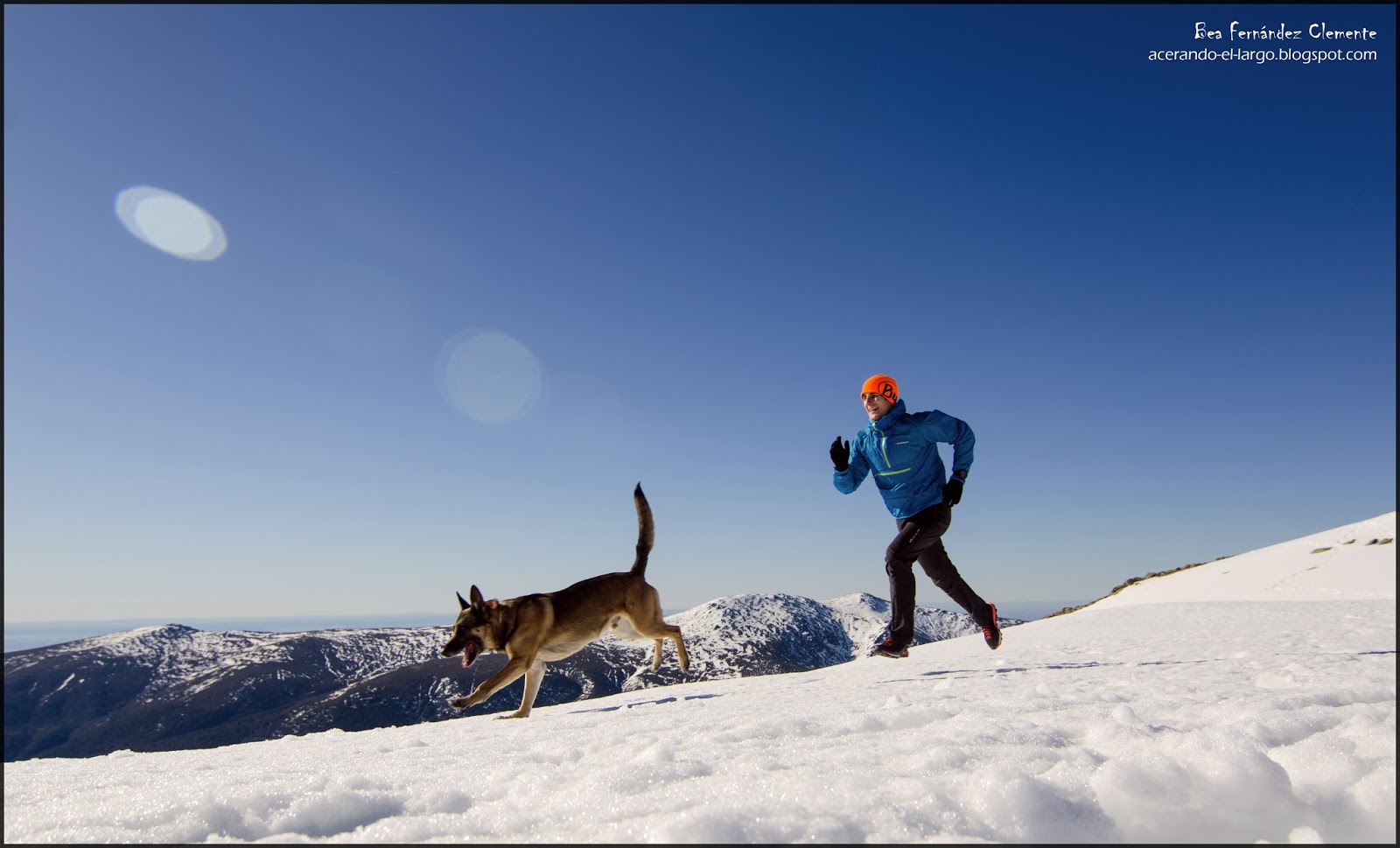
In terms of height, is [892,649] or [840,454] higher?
[840,454]

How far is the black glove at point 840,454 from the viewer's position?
31.7ft

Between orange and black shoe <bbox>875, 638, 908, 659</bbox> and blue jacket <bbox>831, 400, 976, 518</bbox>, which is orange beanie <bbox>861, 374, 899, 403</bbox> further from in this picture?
orange and black shoe <bbox>875, 638, 908, 659</bbox>

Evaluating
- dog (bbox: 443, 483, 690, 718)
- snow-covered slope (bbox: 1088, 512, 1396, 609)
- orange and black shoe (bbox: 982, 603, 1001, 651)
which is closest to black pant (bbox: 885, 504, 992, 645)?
orange and black shoe (bbox: 982, 603, 1001, 651)

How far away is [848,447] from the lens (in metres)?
9.75

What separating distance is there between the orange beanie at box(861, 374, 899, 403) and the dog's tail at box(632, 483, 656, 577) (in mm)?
3583

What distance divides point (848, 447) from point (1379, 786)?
747 cm

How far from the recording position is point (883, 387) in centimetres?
926

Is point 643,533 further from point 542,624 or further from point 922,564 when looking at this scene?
point 922,564

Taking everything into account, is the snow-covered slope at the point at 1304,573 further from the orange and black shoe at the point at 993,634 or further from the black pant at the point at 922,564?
the black pant at the point at 922,564

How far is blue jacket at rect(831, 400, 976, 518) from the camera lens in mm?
9164

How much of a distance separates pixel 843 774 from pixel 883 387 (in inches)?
279

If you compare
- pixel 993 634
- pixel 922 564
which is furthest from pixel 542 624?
pixel 993 634

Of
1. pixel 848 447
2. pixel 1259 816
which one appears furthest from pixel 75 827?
pixel 848 447

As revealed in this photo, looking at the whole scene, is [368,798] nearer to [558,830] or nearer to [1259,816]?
[558,830]
